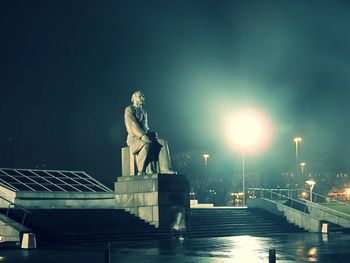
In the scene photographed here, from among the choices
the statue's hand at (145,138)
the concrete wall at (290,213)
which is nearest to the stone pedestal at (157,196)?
the statue's hand at (145,138)

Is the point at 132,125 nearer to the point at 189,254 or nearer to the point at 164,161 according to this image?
the point at 164,161

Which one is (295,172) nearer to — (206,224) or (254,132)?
(254,132)

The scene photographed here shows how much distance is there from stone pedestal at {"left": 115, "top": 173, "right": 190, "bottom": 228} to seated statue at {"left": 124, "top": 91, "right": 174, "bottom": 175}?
793 millimetres

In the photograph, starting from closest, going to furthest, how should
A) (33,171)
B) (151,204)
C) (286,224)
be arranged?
(151,204), (286,224), (33,171)

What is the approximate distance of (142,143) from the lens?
30250mm

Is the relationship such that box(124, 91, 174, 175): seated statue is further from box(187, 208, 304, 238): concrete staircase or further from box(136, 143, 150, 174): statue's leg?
box(187, 208, 304, 238): concrete staircase

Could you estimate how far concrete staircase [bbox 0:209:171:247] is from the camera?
2414 cm

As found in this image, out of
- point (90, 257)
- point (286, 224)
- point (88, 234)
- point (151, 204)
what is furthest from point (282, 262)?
point (286, 224)

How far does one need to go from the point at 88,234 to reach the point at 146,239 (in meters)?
2.66

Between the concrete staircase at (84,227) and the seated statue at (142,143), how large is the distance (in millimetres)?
2857

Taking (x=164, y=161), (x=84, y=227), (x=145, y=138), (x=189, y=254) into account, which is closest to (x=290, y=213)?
(x=164, y=161)

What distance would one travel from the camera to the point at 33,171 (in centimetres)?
3669

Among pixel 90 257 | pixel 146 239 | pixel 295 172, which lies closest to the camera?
pixel 90 257

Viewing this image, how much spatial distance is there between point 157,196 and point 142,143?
2.80 meters
